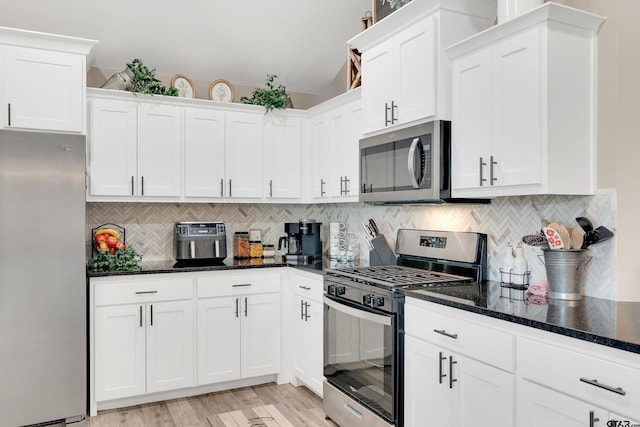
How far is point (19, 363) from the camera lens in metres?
2.97

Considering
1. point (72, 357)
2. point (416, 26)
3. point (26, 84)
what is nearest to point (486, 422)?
point (416, 26)

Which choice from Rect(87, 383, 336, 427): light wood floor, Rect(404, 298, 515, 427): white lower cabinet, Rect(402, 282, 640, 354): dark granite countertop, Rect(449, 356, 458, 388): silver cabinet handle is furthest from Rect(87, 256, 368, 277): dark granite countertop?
Rect(449, 356, 458, 388): silver cabinet handle

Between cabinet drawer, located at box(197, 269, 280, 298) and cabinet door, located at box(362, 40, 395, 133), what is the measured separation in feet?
4.68

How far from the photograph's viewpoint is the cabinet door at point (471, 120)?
2379 mm

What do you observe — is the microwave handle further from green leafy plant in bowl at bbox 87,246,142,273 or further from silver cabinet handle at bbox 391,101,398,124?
green leafy plant in bowl at bbox 87,246,142,273

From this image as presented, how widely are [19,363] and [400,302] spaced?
235 centimetres

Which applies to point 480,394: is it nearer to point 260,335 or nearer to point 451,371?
point 451,371

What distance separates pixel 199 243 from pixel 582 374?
2.93 metres

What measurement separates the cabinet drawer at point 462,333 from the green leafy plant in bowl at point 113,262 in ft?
6.80

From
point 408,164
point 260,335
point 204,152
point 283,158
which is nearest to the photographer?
point 408,164

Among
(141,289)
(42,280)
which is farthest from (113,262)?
(42,280)

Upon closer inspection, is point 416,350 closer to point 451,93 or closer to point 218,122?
point 451,93

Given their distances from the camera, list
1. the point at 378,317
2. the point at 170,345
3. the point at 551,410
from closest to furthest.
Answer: the point at 551,410 < the point at 378,317 < the point at 170,345

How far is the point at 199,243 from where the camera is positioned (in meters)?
3.88
